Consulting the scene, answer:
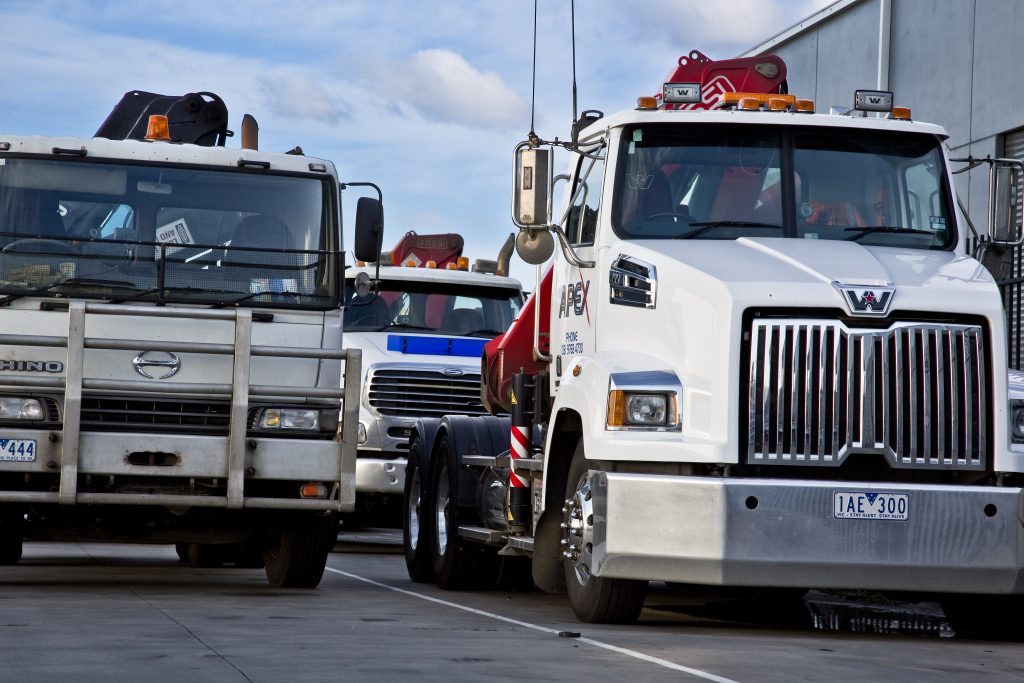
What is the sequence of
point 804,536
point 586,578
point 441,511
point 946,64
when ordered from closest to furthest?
point 804,536
point 586,578
point 441,511
point 946,64

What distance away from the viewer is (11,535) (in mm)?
12875

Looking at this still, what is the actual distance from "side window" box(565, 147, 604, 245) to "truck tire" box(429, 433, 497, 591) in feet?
9.43

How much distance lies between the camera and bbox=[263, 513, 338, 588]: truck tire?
12.4 metres

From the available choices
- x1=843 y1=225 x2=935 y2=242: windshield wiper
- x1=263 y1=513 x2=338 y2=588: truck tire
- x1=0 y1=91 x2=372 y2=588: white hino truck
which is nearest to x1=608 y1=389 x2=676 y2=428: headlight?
x1=843 y1=225 x2=935 y2=242: windshield wiper

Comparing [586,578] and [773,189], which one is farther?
[773,189]

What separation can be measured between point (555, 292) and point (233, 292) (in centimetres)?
230

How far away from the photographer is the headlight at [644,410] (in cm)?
948

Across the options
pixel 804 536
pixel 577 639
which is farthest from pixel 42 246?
pixel 804 536

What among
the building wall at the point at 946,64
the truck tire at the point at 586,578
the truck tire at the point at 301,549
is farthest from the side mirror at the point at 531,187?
the building wall at the point at 946,64

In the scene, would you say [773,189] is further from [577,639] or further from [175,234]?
[175,234]

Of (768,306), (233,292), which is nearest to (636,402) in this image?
(768,306)

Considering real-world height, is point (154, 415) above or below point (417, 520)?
above

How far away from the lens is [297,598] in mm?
11977

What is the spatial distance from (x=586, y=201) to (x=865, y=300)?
242 cm
